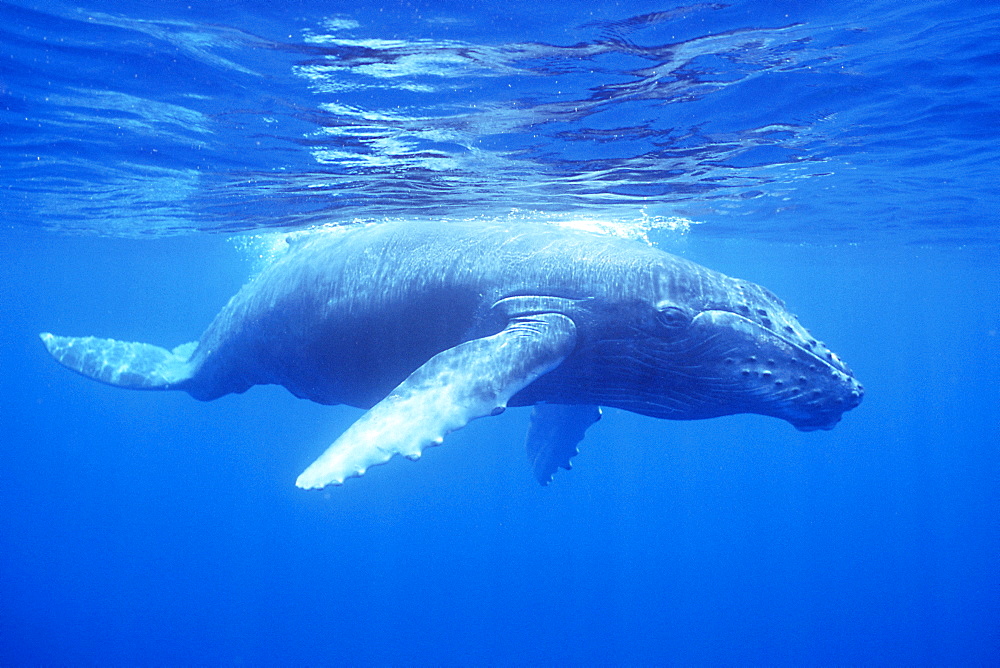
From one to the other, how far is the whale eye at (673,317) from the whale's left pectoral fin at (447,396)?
82 cm

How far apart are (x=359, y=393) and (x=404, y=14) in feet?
14.4

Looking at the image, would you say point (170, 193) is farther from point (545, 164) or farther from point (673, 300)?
point (673, 300)

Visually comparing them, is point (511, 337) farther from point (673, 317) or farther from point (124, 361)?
point (124, 361)

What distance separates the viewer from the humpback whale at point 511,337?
4.96m

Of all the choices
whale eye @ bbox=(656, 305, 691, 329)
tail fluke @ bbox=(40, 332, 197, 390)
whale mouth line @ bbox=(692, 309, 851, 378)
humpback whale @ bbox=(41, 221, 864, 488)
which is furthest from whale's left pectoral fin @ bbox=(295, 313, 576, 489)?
tail fluke @ bbox=(40, 332, 197, 390)

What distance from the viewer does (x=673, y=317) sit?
551 centimetres

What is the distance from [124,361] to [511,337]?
27.3 feet

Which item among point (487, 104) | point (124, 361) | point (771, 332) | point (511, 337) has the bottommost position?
point (511, 337)

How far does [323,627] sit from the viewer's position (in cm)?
3869

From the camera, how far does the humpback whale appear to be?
496 cm

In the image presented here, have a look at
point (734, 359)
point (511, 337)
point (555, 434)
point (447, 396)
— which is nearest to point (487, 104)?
point (555, 434)

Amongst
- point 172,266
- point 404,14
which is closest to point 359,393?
point 404,14

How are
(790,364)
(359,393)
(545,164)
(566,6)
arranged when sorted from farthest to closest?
(545,164) < (359,393) < (566,6) < (790,364)

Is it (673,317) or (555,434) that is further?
(555,434)
